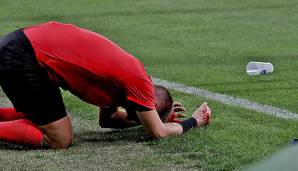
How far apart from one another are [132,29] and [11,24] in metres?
2.07

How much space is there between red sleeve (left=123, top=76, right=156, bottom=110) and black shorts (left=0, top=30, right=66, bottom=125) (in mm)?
509

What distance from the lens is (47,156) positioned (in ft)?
19.2

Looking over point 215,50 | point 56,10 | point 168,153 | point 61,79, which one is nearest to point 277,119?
point 168,153

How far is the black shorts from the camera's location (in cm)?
590

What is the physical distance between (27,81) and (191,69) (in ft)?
13.5

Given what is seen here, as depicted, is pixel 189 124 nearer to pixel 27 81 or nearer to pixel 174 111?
pixel 174 111

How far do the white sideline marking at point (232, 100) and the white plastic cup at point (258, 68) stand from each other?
33.5 inches

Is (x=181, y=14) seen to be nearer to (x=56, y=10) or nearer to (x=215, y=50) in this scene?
(x=56, y=10)

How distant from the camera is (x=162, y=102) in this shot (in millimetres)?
6301

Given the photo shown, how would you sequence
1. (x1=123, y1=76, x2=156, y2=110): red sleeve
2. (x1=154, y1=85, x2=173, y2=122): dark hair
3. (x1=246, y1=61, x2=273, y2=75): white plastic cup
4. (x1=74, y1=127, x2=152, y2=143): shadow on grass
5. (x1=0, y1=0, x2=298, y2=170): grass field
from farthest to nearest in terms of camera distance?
(x1=246, y1=61, x2=273, y2=75): white plastic cup < (x1=74, y1=127, x2=152, y2=143): shadow on grass < (x1=154, y1=85, x2=173, y2=122): dark hair < (x1=123, y1=76, x2=156, y2=110): red sleeve < (x1=0, y1=0, x2=298, y2=170): grass field

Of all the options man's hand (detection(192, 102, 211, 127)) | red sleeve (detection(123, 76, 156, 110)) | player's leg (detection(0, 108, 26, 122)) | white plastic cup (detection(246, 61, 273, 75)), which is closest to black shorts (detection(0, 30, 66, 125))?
red sleeve (detection(123, 76, 156, 110))

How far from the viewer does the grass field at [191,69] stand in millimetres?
5738

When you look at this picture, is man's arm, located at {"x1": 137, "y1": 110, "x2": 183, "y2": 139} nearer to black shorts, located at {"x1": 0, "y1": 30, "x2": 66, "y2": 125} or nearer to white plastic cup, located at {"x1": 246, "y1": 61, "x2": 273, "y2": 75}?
black shorts, located at {"x1": 0, "y1": 30, "x2": 66, "y2": 125}

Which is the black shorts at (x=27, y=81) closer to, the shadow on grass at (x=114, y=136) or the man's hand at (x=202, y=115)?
the shadow on grass at (x=114, y=136)
